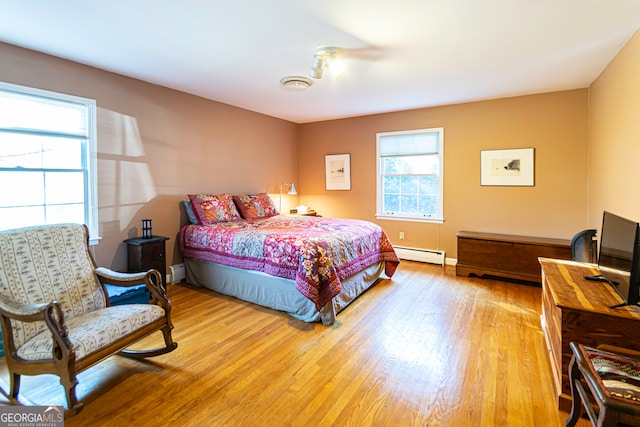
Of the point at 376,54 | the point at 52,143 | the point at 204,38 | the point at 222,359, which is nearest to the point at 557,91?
the point at 376,54

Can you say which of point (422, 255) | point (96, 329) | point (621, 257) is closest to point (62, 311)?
point (96, 329)

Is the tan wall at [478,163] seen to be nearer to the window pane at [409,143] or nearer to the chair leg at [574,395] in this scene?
the window pane at [409,143]

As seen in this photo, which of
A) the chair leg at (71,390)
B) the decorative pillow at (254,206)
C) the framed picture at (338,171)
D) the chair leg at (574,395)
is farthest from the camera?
the framed picture at (338,171)

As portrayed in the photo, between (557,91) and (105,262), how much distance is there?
5836 mm

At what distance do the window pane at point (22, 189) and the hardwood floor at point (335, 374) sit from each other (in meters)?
1.55

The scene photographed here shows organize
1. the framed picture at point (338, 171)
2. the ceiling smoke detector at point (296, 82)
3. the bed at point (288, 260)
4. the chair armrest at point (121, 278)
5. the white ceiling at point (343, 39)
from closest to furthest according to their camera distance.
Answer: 1. the white ceiling at point (343, 39)
2. the chair armrest at point (121, 278)
3. the bed at point (288, 260)
4. the ceiling smoke detector at point (296, 82)
5. the framed picture at point (338, 171)

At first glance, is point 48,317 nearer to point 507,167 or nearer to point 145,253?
point 145,253

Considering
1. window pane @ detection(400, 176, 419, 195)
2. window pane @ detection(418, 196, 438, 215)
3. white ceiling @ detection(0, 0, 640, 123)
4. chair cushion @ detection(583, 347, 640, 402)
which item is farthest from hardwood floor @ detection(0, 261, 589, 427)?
white ceiling @ detection(0, 0, 640, 123)

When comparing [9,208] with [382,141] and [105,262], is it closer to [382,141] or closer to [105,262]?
[105,262]

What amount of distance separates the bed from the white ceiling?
5.70 feet

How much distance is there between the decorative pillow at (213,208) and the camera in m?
3.95

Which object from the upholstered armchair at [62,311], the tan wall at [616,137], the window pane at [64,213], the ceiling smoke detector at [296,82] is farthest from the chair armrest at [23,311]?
the tan wall at [616,137]

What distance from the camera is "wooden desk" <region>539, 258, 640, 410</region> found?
63.2 inches

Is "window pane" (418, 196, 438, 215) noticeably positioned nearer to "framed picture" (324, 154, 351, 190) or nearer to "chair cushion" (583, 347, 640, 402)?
"framed picture" (324, 154, 351, 190)
